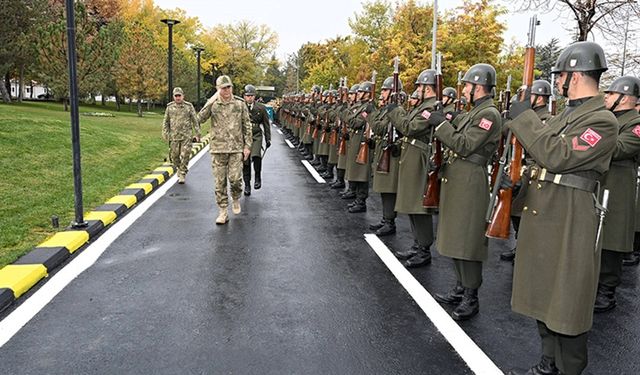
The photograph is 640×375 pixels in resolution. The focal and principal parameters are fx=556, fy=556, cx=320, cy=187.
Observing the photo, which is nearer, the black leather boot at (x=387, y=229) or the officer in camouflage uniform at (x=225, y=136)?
the black leather boot at (x=387, y=229)

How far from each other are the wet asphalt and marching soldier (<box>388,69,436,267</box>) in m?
0.26

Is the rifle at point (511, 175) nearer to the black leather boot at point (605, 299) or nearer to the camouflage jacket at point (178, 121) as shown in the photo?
the black leather boot at point (605, 299)

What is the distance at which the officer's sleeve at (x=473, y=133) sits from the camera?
13.9 ft

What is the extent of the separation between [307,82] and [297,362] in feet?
182

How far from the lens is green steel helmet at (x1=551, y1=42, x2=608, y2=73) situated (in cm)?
310

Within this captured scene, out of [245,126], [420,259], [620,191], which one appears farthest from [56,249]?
[620,191]

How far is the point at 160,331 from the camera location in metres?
4.05

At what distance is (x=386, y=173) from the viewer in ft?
22.7

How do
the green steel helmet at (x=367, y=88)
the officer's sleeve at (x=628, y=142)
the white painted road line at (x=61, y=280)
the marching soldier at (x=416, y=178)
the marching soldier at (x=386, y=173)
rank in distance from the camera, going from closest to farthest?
the white painted road line at (x=61, y=280) < the officer's sleeve at (x=628, y=142) < the marching soldier at (x=416, y=178) < the marching soldier at (x=386, y=173) < the green steel helmet at (x=367, y=88)

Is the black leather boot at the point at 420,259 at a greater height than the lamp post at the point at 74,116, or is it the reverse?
the lamp post at the point at 74,116

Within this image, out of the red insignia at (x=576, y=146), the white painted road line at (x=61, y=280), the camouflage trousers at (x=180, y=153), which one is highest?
the red insignia at (x=576, y=146)

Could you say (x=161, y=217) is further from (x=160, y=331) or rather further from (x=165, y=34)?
(x=165, y=34)

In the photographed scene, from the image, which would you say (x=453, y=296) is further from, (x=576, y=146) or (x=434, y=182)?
(x=576, y=146)

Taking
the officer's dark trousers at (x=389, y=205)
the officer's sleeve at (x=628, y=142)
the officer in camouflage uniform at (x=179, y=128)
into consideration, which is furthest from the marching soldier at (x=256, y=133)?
the officer's sleeve at (x=628, y=142)
